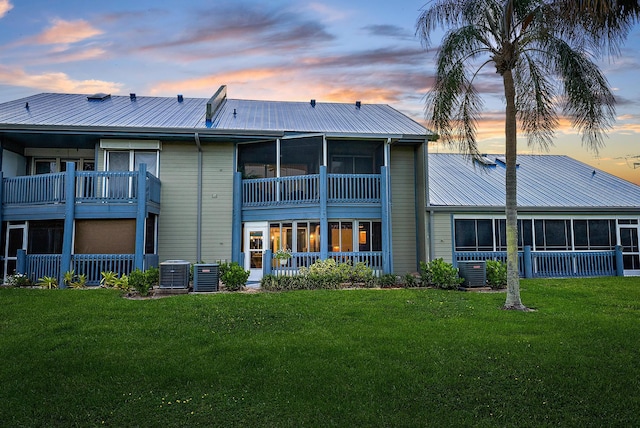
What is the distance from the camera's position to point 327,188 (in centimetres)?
1623

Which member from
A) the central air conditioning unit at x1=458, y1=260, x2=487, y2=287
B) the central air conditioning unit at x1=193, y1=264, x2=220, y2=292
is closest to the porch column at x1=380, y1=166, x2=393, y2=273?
the central air conditioning unit at x1=458, y1=260, x2=487, y2=287

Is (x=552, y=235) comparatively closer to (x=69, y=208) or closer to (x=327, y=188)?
(x=327, y=188)

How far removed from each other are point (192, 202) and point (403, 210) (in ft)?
26.7

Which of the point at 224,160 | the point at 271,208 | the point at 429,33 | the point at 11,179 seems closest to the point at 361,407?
the point at 429,33

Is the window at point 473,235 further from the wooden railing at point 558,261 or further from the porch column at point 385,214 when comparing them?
the porch column at point 385,214

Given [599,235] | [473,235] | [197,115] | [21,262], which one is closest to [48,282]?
[21,262]

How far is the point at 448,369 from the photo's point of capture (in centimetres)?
652

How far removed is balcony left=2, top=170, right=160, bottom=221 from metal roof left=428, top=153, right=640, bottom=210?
1072 cm

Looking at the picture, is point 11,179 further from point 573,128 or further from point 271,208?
point 573,128

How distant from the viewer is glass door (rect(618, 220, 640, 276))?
60.6ft

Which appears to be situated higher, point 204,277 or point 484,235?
point 484,235

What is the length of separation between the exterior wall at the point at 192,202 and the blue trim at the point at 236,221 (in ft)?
0.49

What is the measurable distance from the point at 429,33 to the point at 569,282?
31.2ft

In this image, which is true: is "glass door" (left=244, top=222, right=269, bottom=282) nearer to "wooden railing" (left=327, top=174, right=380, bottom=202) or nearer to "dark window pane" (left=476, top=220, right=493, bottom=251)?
"wooden railing" (left=327, top=174, right=380, bottom=202)
